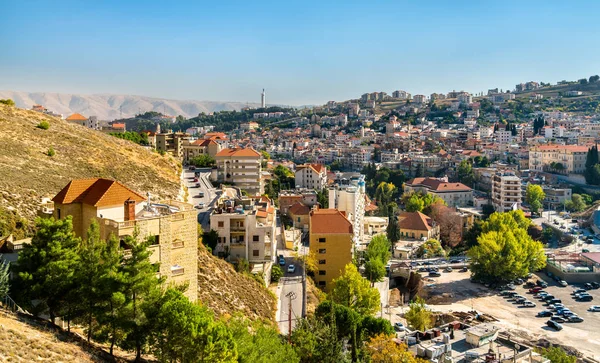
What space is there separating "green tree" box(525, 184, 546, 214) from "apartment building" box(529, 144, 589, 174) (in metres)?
9.87

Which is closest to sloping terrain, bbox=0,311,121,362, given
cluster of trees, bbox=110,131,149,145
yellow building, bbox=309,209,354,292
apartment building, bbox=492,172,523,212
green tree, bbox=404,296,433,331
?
green tree, bbox=404,296,433,331

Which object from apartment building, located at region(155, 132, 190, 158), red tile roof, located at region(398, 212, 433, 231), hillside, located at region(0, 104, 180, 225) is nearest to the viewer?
hillside, located at region(0, 104, 180, 225)

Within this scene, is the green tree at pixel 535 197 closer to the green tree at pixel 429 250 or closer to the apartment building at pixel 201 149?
the green tree at pixel 429 250

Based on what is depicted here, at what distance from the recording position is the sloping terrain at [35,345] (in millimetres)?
7668

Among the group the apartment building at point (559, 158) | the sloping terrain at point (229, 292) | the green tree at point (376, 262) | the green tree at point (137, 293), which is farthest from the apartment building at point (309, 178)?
the green tree at point (137, 293)

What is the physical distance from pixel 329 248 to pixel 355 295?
4.35 meters

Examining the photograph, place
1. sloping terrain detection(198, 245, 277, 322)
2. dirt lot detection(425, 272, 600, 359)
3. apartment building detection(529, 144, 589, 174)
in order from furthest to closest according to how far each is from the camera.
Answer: apartment building detection(529, 144, 589, 174) → dirt lot detection(425, 272, 600, 359) → sloping terrain detection(198, 245, 277, 322)

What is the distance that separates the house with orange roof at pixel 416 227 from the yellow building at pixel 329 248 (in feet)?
53.4

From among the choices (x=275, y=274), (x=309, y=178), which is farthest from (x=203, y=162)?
(x=275, y=274)

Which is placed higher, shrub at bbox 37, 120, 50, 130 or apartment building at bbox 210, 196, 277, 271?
shrub at bbox 37, 120, 50, 130

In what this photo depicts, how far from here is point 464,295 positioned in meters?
29.3

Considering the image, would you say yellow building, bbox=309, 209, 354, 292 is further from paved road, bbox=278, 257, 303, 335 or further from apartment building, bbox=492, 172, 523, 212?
apartment building, bbox=492, 172, 523, 212

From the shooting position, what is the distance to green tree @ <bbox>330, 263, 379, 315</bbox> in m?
20.7

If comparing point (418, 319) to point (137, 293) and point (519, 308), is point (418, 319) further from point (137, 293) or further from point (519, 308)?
point (137, 293)
